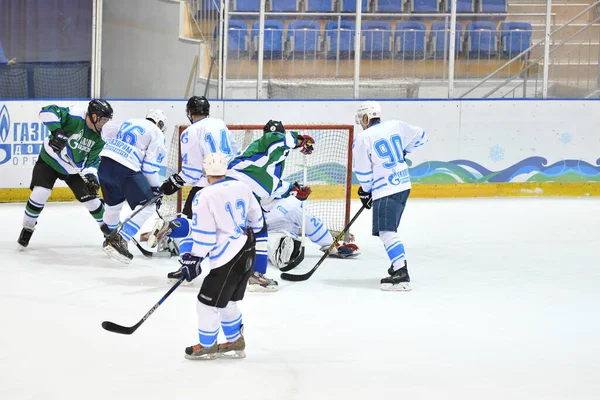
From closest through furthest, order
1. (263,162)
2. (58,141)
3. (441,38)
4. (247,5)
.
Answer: (263,162)
(58,141)
(247,5)
(441,38)

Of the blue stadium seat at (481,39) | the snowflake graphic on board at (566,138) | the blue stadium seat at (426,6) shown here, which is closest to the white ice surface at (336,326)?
the snowflake graphic on board at (566,138)

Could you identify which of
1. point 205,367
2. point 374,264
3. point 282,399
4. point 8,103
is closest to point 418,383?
point 282,399

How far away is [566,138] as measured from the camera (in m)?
9.56

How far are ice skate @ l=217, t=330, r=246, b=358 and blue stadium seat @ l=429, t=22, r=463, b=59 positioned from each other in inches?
232

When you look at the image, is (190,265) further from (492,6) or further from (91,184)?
(492,6)

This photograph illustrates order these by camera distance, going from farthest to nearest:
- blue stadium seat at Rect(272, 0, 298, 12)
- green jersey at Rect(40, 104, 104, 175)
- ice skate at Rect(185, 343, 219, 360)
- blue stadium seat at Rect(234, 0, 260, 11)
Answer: blue stadium seat at Rect(272, 0, 298, 12)
blue stadium seat at Rect(234, 0, 260, 11)
green jersey at Rect(40, 104, 104, 175)
ice skate at Rect(185, 343, 219, 360)

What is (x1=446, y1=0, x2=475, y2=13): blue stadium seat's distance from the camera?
30.9 ft

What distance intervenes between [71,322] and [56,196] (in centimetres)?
421

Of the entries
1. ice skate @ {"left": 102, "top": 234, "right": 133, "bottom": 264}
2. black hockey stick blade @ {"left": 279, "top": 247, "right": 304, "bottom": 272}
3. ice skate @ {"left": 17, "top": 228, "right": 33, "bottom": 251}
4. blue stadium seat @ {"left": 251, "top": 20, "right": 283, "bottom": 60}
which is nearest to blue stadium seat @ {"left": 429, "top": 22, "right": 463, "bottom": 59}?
blue stadium seat @ {"left": 251, "top": 20, "right": 283, "bottom": 60}

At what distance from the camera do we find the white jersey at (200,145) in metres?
5.72

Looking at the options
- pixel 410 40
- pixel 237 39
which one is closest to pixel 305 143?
pixel 237 39

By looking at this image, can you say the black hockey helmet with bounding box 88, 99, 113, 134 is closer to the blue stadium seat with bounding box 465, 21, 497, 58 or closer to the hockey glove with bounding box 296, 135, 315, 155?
the hockey glove with bounding box 296, 135, 315, 155

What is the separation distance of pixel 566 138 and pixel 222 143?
193 inches

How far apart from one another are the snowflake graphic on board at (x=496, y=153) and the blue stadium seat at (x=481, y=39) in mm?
913
